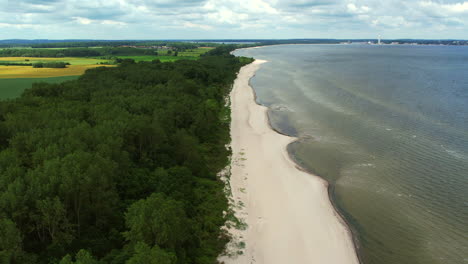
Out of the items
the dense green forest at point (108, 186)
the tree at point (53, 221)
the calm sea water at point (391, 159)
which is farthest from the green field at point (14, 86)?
the calm sea water at point (391, 159)

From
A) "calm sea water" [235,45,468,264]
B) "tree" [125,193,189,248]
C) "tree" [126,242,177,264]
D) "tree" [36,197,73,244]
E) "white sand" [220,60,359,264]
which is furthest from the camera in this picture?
"calm sea water" [235,45,468,264]

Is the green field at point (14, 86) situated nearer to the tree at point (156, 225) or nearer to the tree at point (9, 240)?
the tree at point (9, 240)

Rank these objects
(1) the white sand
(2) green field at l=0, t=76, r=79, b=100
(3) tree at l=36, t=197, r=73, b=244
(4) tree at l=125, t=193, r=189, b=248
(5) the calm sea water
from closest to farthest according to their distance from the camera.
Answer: (3) tree at l=36, t=197, r=73, b=244, (4) tree at l=125, t=193, r=189, b=248, (1) the white sand, (5) the calm sea water, (2) green field at l=0, t=76, r=79, b=100

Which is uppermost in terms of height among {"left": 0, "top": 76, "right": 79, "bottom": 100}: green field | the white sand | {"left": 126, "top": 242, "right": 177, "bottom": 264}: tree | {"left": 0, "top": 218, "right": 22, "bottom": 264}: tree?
{"left": 0, "top": 76, "right": 79, "bottom": 100}: green field

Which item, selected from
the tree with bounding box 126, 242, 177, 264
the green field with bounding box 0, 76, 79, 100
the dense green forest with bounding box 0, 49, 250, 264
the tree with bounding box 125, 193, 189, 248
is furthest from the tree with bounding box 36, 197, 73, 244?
the green field with bounding box 0, 76, 79, 100

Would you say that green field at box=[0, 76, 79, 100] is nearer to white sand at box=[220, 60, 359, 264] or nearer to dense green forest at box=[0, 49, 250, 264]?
dense green forest at box=[0, 49, 250, 264]
